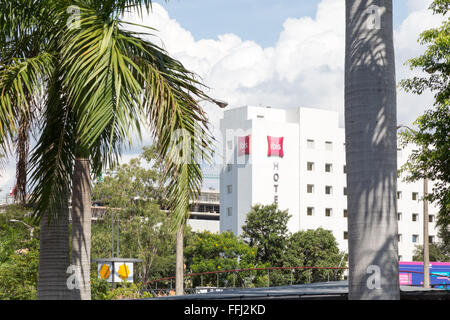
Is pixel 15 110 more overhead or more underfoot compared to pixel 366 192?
more overhead

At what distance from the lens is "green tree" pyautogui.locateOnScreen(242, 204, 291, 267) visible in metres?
71.0

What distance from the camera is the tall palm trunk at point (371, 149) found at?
544cm

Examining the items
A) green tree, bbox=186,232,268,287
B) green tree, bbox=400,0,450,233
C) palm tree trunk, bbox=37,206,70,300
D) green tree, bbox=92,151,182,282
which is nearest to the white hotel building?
green tree, bbox=186,232,268,287

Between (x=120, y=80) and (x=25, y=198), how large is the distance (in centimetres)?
268

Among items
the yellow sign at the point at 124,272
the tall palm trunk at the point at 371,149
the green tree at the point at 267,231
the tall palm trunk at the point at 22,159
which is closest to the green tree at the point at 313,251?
the green tree at the point at 267,231

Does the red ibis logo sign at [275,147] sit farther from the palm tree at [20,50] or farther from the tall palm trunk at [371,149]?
the tall palm trunk at [371,149]

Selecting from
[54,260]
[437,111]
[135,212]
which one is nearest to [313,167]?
[135,212]

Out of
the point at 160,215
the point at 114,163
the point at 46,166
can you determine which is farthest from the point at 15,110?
the point at 160,215

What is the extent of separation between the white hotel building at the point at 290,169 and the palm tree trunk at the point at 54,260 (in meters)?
84.7

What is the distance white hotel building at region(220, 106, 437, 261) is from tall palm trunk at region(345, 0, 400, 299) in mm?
88224

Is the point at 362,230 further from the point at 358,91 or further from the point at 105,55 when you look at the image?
the point at 105,55

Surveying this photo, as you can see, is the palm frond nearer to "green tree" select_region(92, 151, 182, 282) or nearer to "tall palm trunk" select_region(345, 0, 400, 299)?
"tall palm trunk" select_region(345, 0, 400, 299)

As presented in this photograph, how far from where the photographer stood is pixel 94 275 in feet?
93.8

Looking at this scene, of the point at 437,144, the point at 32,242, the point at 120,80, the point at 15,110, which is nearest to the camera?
the point at 120,80
